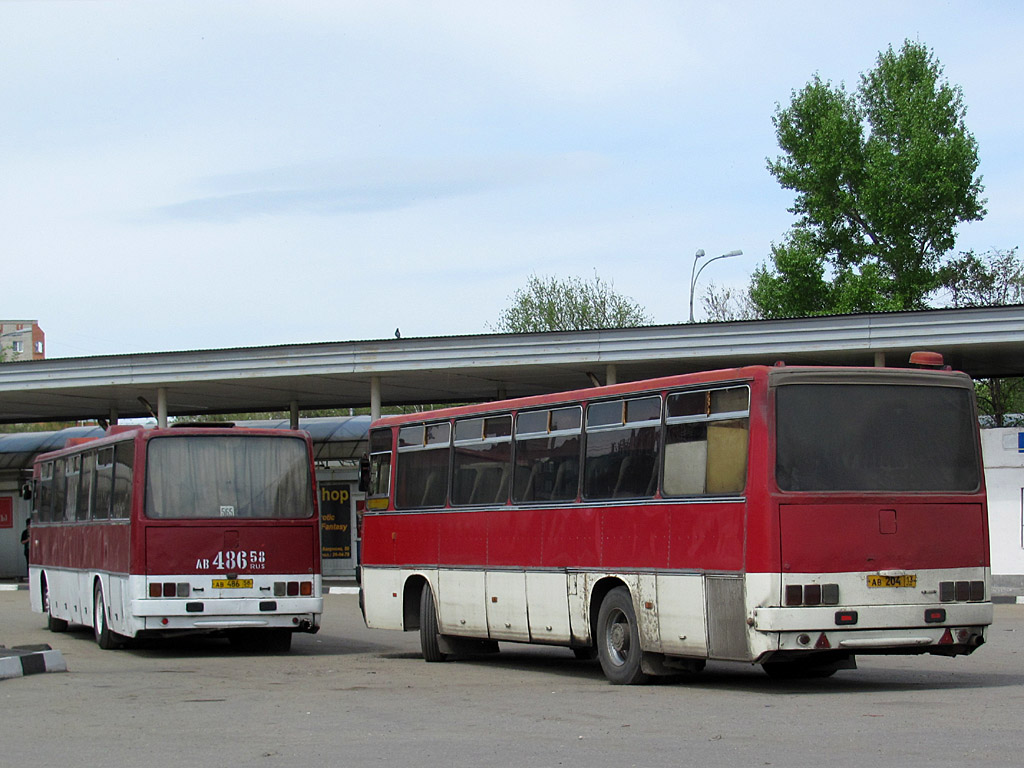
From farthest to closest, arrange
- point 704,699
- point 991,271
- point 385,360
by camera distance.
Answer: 1. point 991,271
2. point 385,360
3. point 704,699

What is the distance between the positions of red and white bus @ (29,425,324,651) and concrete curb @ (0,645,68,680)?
1755 millimetres

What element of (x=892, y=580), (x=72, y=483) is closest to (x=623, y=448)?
Answer: (x=892, y=580)

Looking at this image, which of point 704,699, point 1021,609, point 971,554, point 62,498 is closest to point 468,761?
point 704,699

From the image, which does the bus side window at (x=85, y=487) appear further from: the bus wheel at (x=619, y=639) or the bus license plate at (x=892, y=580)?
the bus license plate at (x=892, y=580)

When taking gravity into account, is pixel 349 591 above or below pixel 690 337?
below

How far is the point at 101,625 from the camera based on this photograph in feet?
64.2

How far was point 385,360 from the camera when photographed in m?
30.9

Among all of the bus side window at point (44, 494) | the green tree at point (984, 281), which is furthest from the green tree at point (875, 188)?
the bus side window at point (44, 494)

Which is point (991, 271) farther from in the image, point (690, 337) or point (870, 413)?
point (870, 413)

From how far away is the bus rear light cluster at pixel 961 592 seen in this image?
1252 centimetres

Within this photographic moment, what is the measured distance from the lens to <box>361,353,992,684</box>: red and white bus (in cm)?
1209

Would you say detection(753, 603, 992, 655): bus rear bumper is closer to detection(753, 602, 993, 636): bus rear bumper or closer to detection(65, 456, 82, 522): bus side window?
detection(753, 602, 993, 636): bus rear bumper

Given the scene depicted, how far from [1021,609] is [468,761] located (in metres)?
17.7

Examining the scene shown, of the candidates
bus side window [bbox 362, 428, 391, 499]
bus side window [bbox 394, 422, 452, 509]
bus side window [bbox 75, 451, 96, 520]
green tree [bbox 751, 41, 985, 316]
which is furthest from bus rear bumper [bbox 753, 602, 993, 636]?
green tree [bbox 751, 41, 985, 316]
